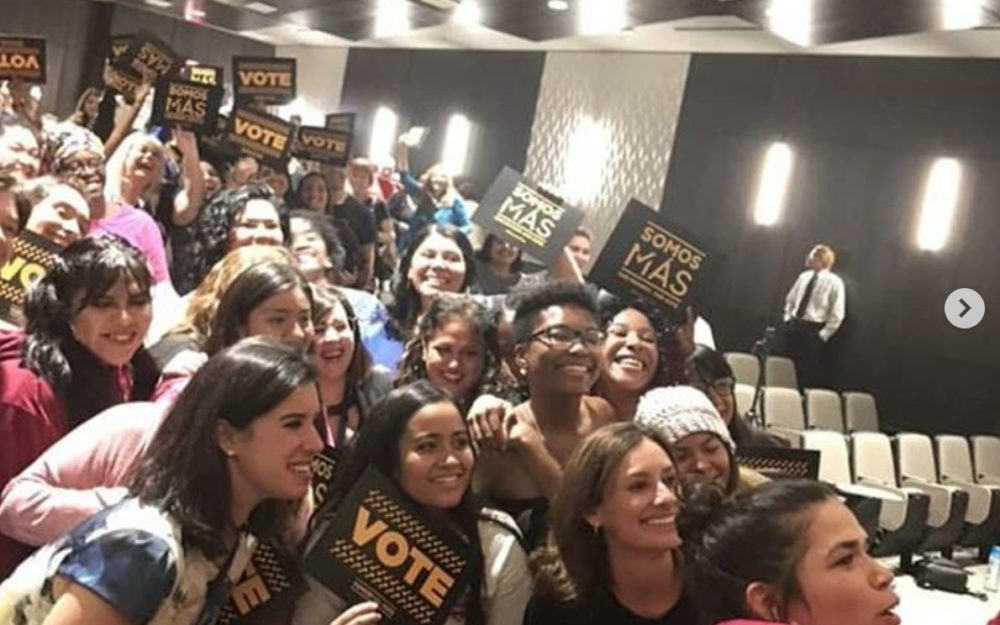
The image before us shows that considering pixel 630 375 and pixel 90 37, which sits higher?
pixel 90 37

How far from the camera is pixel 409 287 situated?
3410 millimetres

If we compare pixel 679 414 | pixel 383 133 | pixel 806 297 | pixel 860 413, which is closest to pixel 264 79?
pixel 679 414

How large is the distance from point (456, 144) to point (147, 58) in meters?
8.82

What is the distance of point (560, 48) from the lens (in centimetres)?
1209

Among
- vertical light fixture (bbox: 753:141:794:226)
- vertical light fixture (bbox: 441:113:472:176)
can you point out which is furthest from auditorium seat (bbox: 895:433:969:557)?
vertical light fixture (bbox: 441:113:472:176)

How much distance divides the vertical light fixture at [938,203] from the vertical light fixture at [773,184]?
4.15 ft

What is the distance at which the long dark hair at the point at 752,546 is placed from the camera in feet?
5.49

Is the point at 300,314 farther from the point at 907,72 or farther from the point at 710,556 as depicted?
the point at 907,72

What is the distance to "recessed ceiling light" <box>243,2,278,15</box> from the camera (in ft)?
39.3

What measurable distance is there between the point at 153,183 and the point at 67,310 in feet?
6.36

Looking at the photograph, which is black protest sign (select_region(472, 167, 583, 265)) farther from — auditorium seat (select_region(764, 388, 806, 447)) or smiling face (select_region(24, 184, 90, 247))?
auditorium seat (select_region(764, 388, 806, 447))

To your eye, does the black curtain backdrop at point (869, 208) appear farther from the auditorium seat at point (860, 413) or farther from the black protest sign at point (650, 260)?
the black protest sign at point (650, 260)

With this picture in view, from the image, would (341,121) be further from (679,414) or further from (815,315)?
(815,315)

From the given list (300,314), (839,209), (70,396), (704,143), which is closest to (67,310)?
(70,396)
